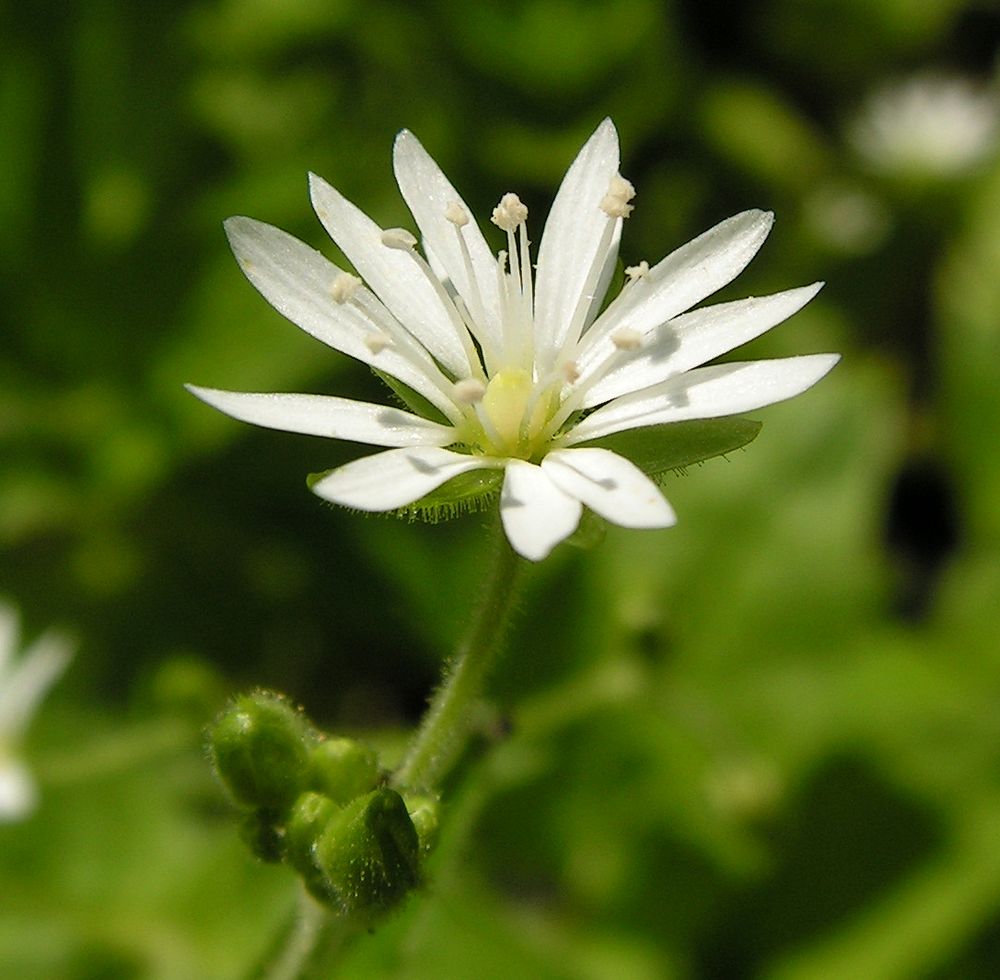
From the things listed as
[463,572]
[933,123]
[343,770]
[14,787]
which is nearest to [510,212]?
[343,770]

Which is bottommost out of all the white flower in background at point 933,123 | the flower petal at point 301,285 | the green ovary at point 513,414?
the green ovary at point 513,414

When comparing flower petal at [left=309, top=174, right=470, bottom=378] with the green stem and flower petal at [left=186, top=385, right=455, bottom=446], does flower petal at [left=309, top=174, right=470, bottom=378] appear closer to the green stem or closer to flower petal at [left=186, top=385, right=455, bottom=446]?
flower petal at [left=186, top=385, right=455, bottom=446]

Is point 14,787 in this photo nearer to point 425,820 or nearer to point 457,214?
point 425,820

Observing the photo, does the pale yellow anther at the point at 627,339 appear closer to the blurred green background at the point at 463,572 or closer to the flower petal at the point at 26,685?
the blurred green background at the point at 463,572

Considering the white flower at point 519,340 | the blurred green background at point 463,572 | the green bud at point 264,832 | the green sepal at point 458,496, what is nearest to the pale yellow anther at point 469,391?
the white flower at point 519,340

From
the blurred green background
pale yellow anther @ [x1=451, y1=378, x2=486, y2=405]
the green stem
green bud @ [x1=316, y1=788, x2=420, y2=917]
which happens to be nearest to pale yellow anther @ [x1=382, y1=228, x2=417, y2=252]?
pale yellow anther @ [x1=451, y1=378, x2=486, y2=405]

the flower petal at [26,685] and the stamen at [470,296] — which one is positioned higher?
the stamen at [470,296]

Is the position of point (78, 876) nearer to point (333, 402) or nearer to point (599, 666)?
point (599, 666)

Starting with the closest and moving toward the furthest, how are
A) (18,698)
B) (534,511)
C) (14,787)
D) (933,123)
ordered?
(534,511) < (14,787) < (18,698) < (933,123)
